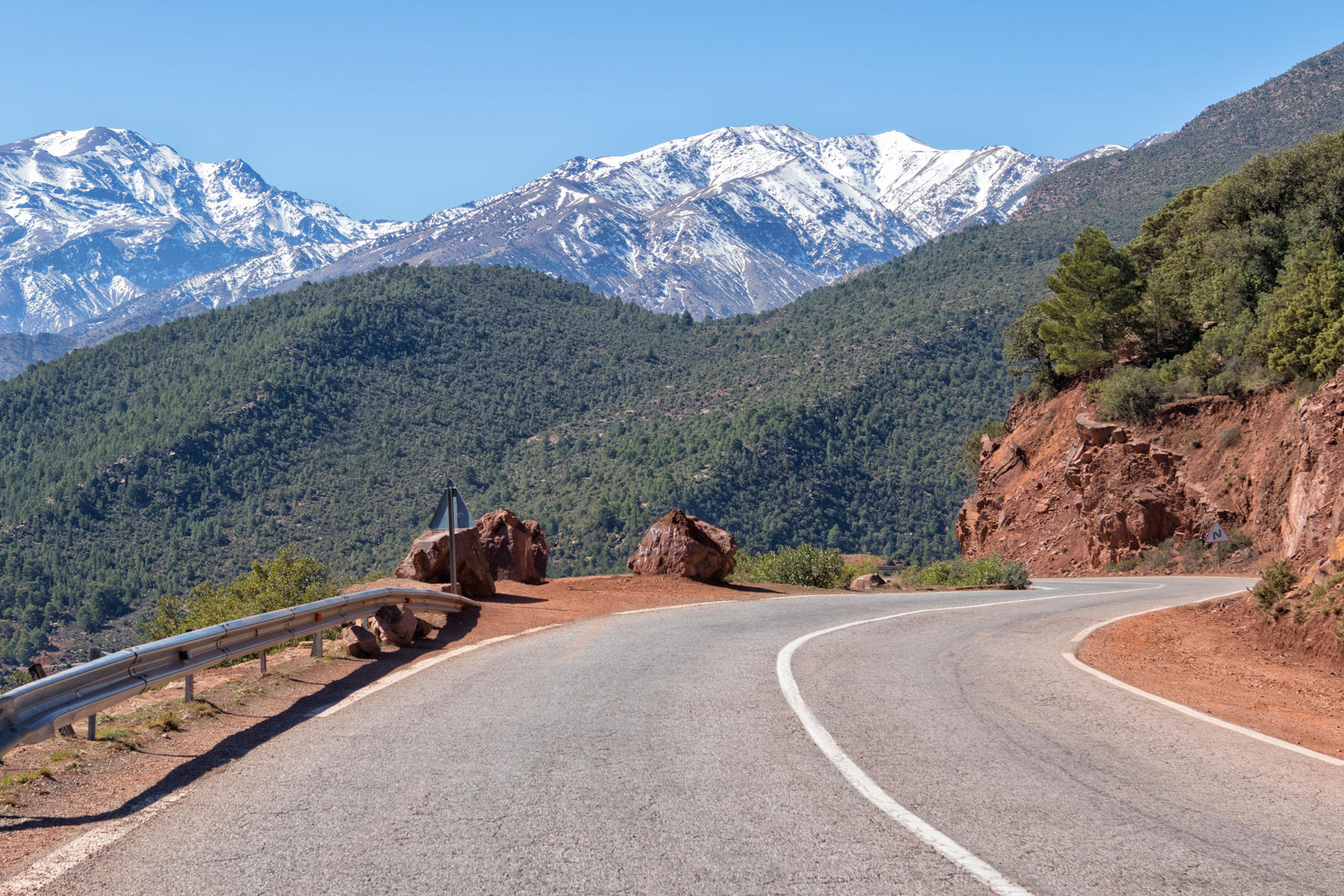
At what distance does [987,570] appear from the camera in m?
29.2

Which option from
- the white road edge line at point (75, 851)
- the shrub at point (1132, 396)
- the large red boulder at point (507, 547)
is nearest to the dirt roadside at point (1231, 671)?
the white road edge line at point (75, 851)

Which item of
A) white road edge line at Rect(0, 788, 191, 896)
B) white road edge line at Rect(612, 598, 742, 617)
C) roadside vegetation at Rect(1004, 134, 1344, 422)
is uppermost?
roadside vegetation at Rect(1004, 134, 1344, 422)

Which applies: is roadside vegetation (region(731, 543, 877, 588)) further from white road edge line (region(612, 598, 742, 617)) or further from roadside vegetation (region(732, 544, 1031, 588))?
white road edge line (region(612, 598, 742, 617))

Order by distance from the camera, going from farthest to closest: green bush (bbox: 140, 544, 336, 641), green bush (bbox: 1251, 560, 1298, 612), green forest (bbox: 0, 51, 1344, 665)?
green forest (bbox: 0, 51, 1344, 665), green bush (bbox: 140, 544, 336, 641), green bush (bbox: 1251, 560, 1298, 612)

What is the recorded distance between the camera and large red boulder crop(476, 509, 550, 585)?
68.3 ft

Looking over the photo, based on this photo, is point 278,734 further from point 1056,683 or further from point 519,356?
point 519,356

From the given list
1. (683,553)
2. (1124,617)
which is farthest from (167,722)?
(683,553)

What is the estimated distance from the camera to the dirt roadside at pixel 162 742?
551 cm

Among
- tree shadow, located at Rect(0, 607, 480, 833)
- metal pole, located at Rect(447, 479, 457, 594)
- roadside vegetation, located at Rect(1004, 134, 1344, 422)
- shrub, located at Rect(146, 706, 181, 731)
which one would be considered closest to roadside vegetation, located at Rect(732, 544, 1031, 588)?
roadside vegetation, located at Rect(1004, 134, 1344, 422)

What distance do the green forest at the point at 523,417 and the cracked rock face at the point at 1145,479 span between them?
1939 inches

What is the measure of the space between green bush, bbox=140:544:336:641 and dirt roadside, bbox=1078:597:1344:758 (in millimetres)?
19026

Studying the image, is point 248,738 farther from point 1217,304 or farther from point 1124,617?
point 1217,304

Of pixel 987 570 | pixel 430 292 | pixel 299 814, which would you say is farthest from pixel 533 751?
pixel 430 292

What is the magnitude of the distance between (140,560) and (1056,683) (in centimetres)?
12352
